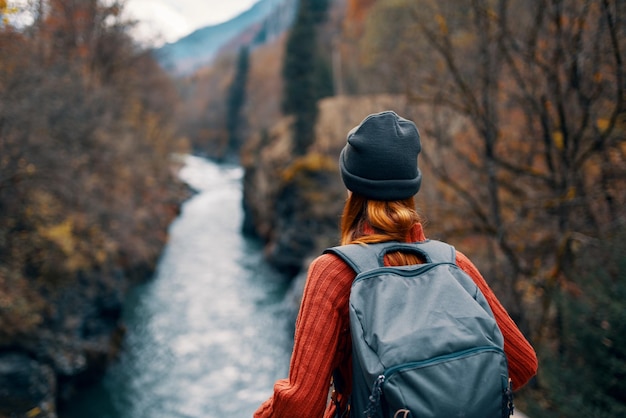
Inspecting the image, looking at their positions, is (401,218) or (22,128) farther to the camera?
(22,128)

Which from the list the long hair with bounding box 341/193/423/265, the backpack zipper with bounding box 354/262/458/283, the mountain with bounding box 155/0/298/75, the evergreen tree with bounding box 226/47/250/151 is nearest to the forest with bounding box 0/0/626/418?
the long hair with bounding box 341/193/423/265

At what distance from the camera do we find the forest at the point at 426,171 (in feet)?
15.3

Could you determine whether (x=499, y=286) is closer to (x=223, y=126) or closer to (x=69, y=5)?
(x=69, y=5)

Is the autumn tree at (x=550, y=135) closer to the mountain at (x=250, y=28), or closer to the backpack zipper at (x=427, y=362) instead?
the backpack zipper at (x=427, y=362)

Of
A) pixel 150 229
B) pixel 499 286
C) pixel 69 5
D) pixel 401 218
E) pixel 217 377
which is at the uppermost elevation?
pixel 69 5

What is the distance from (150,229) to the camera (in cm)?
2252

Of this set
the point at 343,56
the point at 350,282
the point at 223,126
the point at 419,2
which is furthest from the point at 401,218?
the point at 223,126

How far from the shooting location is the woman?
1366 mm

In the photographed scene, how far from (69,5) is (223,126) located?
151 feet

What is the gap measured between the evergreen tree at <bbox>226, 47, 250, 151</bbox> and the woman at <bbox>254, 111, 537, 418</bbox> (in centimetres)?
5788

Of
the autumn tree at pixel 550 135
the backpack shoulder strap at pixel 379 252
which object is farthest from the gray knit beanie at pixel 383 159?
the autumn tree at pixel 550 135

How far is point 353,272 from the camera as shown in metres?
1.41

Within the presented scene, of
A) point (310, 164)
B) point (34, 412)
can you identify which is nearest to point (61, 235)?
point (34, 412)

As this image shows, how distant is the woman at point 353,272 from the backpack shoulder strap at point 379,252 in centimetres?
3
